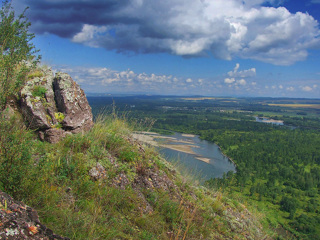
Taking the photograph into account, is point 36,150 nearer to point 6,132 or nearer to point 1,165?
point 6,132

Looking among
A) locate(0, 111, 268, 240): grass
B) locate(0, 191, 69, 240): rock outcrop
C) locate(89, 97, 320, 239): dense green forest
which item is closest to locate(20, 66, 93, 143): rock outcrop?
locate(0, 111, 268, 240): grass

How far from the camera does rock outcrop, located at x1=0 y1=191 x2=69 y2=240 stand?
1971 mm

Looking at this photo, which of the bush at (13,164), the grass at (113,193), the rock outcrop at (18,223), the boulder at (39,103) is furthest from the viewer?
the boulder at (39,103)

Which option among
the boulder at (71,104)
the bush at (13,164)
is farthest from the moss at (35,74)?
the bush at (13,164)

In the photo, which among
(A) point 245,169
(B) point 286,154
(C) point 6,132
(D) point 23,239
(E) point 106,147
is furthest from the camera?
(B) point 286,154

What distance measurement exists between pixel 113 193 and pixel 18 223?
2.47 metres

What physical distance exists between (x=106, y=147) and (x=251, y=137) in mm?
83448

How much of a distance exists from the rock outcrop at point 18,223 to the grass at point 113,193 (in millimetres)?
652

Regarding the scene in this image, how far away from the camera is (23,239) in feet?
6.54

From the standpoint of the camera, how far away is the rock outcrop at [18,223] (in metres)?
1.97

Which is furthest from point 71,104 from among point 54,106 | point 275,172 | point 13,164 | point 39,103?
point 275,172

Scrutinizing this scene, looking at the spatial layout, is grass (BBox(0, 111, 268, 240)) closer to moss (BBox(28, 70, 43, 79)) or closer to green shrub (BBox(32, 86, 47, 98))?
green shrub (BBox(32, 86, 47, 98))

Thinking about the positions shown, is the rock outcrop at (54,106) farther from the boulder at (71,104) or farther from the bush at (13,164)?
the bush at (13,164)

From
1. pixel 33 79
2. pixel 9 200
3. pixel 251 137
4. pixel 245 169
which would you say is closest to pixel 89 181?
pixel 9 200
